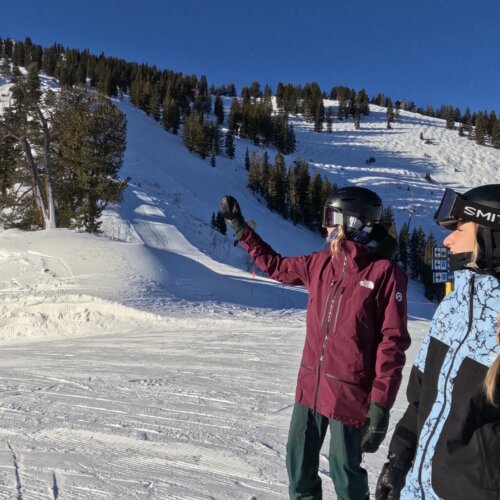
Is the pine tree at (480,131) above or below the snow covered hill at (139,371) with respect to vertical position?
above

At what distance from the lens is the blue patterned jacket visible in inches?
54.4

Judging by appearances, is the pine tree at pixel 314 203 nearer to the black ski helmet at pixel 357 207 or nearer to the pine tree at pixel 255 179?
the pine tree at pixel 255 179

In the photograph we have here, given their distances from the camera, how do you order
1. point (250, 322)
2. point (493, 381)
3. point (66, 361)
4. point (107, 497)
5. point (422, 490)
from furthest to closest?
point (250, 322)
point (66, 361)
point (107, 497)
point (422, 490)
point (493, 381)

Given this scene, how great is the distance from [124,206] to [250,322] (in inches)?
966

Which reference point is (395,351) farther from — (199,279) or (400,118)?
(400,118)

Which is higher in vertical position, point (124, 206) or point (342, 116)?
point (342, 116)

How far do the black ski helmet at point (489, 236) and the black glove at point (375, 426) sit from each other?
1.07 metres

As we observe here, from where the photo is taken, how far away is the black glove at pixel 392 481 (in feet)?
6.01

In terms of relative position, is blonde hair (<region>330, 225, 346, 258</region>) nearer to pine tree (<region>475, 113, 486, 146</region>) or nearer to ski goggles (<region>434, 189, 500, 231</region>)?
ski goggles (<region>434, 189, 500, 231</region>)

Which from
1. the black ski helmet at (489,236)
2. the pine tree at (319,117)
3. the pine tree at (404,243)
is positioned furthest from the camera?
the pine tree at (319,117)

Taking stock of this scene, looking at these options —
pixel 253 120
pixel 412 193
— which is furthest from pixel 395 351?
pixel 253 120

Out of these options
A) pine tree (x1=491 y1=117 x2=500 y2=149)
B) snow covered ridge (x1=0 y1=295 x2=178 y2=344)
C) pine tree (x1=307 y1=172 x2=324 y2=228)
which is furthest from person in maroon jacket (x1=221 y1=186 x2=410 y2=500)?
pine tree (x1=491 y1=117 x2=500 y2=149)

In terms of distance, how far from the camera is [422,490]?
5.25 ft

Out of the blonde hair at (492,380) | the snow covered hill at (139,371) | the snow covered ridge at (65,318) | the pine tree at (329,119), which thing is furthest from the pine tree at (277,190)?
the blonde hair at (492,380)
